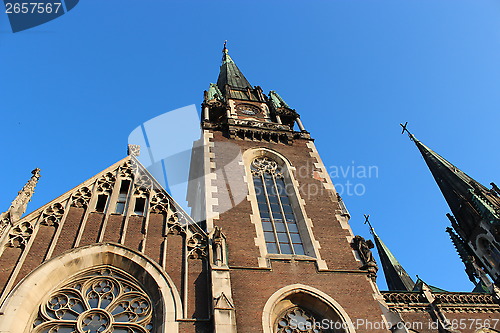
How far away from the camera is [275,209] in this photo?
1658 centimetres

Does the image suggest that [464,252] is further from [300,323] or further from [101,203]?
[101,203]

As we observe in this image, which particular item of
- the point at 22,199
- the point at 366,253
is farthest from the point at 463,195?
the point at 22,199

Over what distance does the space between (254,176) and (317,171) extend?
9.54ft

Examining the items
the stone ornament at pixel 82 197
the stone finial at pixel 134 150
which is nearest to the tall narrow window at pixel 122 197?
the stone ornament at pixel 82 197

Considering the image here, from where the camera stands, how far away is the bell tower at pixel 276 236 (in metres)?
12.1

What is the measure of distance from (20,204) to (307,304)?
9500 mm

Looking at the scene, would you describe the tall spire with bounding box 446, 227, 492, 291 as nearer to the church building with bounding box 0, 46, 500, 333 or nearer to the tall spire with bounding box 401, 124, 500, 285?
the tall spire with bounding box 401, 124, 500, 285

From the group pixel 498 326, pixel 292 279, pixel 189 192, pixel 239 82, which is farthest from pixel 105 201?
pixel 239 82

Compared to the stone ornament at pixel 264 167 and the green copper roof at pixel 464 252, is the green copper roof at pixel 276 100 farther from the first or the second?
the green copper roof at pixel 464 252

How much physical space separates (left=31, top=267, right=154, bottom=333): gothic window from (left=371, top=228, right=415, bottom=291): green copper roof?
25414 millimetres

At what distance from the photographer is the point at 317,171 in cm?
1891

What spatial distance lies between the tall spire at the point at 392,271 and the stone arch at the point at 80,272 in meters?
24.7

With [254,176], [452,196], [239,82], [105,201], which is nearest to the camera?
[105,201]

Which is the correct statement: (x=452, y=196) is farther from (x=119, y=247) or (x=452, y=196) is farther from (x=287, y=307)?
(x=119, y=247)
